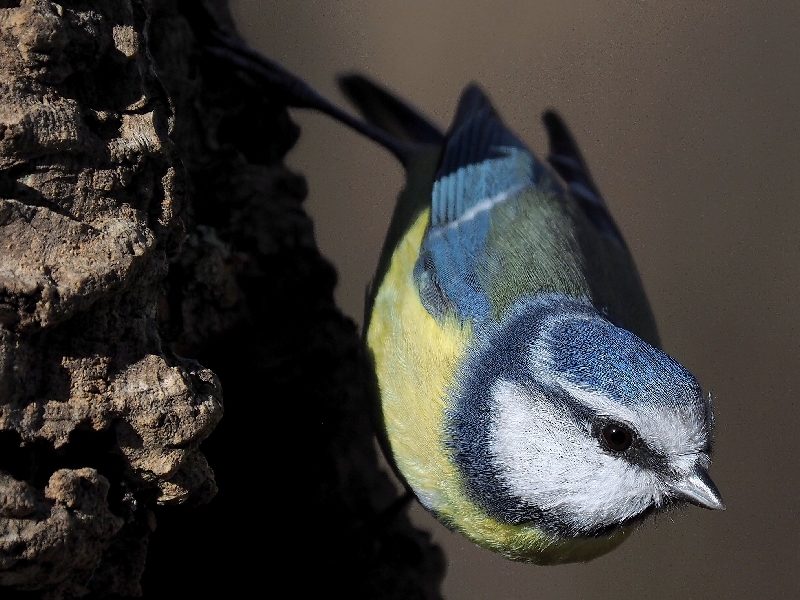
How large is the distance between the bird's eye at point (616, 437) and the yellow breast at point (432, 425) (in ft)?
0.98

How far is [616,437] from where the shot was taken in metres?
1.80

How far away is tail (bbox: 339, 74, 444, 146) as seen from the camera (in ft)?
10.0

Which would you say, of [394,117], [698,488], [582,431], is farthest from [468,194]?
[698,488]

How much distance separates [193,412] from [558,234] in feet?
4.30

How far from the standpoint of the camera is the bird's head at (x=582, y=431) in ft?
5.88

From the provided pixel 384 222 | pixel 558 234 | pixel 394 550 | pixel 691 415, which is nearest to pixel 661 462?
pixel 691 415

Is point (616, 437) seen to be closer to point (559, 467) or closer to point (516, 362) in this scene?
point (559, 467)

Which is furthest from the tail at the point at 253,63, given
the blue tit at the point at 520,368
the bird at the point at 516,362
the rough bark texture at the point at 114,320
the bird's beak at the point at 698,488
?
the bird's beak at the point at 698,488

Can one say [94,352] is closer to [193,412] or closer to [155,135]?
[193,412]

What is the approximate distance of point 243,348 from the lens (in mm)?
2332

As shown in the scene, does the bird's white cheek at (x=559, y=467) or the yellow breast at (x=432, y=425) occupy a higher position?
the bird's white cheek at (x=559, y=467)

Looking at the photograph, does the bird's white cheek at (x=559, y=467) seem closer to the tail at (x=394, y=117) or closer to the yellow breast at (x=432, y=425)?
the yellow breast at (x=432, y=425)

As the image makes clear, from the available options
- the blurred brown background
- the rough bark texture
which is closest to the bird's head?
the rough bark texture

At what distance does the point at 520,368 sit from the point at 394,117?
1.35 m
